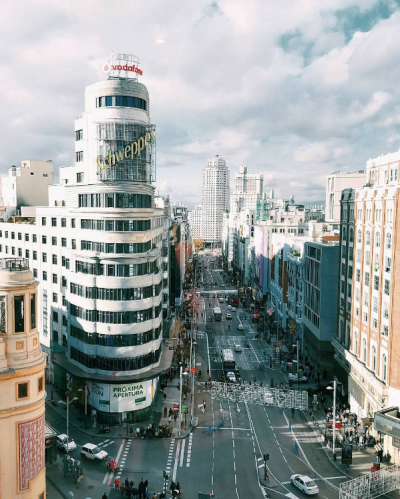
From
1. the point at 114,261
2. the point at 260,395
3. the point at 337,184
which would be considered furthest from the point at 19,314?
the point at 337,184

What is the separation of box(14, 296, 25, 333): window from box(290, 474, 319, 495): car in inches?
1132

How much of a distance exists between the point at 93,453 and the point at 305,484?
21739mm

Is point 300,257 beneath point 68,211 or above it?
beneath

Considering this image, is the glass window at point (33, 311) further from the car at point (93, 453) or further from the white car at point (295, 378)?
the white car at point (295, 378)

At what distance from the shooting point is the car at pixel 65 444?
51.3m

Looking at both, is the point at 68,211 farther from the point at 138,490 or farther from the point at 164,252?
the point at 138,490

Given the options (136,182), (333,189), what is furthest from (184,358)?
(333,189)

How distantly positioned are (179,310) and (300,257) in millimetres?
42947

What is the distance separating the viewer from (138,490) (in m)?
42.3

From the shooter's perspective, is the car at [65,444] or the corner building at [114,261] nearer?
the car at [65,444]

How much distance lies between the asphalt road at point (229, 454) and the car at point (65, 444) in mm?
1044

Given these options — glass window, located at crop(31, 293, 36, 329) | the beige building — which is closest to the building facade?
glass window, located at crop(31, 293, 36, 329)

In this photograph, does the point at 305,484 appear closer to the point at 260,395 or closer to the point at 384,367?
the point at 384,367

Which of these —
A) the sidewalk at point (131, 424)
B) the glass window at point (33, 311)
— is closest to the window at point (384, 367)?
the sidewalk at point (131, 424)
